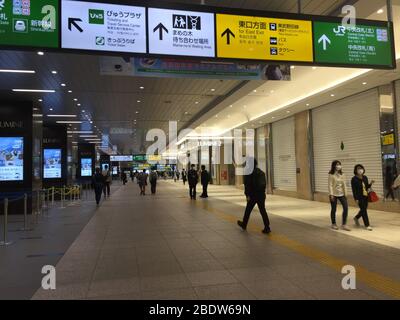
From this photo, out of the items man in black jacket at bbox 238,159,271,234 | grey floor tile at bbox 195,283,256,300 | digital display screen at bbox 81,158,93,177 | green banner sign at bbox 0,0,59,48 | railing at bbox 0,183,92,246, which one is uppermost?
green banner sign at bbox 0,0,59,48

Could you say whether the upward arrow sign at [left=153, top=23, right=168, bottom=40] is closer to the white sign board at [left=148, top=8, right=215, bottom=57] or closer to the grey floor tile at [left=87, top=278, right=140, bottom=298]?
the white sign board at [left=148, top=8, right=215, bottom=57]

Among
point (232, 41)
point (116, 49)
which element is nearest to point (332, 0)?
point (232, 41)


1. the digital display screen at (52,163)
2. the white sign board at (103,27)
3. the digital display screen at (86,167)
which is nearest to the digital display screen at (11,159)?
the digital display screen at (52,163)

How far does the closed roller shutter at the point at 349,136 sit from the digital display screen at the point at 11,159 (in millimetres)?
12366

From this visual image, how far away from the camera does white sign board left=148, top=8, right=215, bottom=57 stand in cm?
491

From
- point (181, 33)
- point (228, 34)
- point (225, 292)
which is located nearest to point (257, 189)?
point (228, 34)

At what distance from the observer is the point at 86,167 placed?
29766 mm

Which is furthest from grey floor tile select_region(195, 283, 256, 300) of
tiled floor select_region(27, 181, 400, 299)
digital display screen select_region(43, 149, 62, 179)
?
digital display screen select_region(43, 149, 62, 179)

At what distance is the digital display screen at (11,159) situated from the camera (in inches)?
537

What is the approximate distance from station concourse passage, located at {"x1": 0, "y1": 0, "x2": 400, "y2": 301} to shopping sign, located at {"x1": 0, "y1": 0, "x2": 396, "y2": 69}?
0.02 meters

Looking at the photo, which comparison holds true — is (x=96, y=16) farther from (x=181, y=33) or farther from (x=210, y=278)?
(x=210, y=278)

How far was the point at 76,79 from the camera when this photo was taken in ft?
36.8

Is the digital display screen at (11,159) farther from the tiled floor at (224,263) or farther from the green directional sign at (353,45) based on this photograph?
the green directional sign at (353,45)

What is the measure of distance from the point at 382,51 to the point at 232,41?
2512 millimetres
